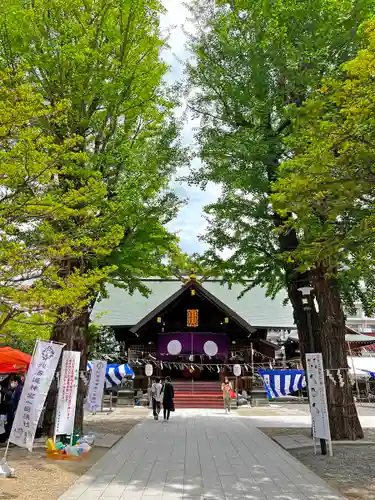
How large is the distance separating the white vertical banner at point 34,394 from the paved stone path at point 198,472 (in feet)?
5.01

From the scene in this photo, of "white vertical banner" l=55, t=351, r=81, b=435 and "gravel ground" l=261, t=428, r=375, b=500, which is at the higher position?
"white vertical banner" l=55, t=351, r=81, b=435

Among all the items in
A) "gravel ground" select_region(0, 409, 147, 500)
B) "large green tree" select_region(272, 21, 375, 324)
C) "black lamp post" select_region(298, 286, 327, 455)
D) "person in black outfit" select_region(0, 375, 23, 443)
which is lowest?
"gravel ground" select_region(0, 409, 147, 500)

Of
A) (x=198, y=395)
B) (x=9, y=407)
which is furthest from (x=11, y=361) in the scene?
(x=198, y=395)

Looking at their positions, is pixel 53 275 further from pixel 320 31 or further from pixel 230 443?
pixel 320 31

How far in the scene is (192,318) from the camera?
2633cm

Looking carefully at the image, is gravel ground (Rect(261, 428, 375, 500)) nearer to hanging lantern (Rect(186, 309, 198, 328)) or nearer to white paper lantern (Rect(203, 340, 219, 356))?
white paper lantern (Rect(203, 340, 219, 356))

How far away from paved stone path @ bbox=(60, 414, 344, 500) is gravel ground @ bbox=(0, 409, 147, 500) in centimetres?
23

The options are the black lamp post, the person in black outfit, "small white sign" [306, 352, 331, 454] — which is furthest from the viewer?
the black lamp post

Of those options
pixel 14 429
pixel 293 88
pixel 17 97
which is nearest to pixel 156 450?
pixel 14 429

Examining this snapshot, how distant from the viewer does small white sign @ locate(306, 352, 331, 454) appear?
907cm

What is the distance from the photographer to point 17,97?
6.78 metres

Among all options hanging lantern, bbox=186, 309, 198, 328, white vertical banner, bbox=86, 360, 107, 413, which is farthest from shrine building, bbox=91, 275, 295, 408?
white vertical banner, bbox=86, 360, 107, 413

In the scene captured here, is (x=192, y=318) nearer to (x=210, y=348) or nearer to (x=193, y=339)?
(x=193, y=339)

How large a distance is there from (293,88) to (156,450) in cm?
965
